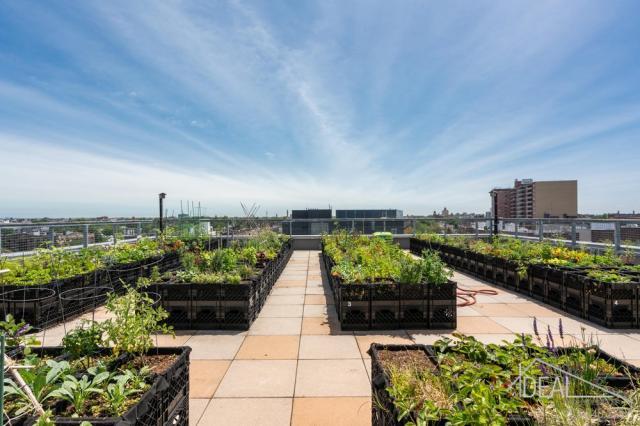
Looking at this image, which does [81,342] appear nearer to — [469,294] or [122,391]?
[122,391]

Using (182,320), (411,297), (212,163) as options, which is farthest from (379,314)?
(212,163)

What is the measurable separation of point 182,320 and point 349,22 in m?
6.38

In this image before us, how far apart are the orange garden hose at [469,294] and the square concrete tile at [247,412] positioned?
3.77 meters

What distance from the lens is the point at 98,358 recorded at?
2.04m

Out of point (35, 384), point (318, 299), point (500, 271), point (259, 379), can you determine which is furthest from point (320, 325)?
point (500, 271)

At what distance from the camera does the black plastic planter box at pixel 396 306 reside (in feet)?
12.9

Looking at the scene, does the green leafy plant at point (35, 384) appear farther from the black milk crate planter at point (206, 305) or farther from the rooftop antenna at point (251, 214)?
the rooftop antenna at point (251, 214)

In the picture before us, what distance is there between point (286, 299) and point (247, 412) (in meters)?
3.14

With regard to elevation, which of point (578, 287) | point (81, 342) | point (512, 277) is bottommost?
point (512, 277)

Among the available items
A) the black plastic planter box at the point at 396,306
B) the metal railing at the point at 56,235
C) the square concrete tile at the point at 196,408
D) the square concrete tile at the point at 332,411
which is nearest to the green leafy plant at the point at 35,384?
the square concrete tile at the point at 196,408

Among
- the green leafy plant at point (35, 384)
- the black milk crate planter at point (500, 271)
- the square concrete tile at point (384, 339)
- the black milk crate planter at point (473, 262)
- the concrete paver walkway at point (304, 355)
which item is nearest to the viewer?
the green leafy plant at point (35, 384)

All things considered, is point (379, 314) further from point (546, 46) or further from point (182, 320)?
point (546, 46)

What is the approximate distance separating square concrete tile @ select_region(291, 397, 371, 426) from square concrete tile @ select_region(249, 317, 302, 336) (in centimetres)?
148

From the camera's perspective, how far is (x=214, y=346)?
3453 millimetres
